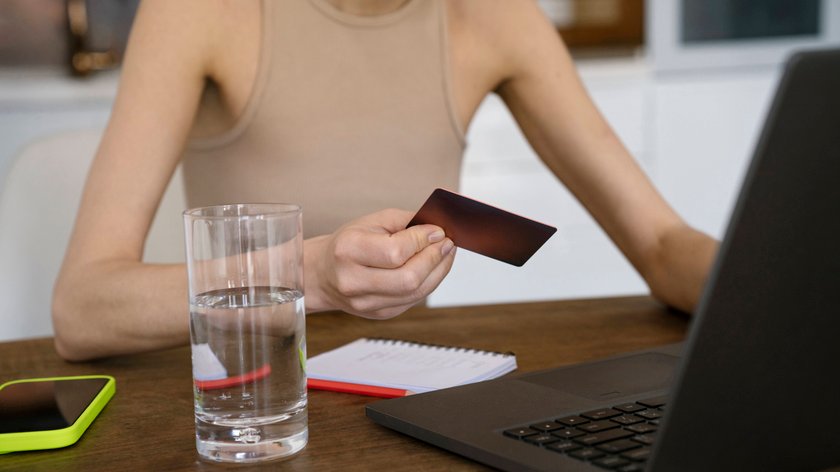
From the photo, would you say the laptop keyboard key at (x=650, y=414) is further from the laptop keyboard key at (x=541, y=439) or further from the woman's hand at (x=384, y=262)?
the woman's hand at (x=384, y=262)

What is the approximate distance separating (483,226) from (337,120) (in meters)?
0.70

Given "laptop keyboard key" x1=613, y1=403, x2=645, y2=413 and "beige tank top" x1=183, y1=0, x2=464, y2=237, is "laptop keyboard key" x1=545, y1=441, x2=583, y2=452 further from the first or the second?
"beige tank top" x1=183, y1=0, x2=464, y2=237

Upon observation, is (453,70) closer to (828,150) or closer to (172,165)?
(172,165)

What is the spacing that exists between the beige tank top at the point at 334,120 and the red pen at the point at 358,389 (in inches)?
24.1

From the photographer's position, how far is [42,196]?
1451 mm

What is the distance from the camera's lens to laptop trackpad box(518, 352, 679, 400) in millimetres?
769

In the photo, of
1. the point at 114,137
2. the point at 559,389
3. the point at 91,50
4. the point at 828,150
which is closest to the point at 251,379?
the point at 559,389

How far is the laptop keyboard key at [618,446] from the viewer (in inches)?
23.8

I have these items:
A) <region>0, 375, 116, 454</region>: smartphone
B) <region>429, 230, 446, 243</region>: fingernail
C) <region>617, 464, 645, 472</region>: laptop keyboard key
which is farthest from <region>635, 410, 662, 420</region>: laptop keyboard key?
<region>0, 375, 116, 454</region>: smartphone

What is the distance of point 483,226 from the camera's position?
781mm

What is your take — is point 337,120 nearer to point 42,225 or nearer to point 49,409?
point 42,225

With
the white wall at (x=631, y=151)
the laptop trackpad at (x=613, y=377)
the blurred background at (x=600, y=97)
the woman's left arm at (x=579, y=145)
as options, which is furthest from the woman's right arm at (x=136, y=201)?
the white wall at (x=631, y=151)

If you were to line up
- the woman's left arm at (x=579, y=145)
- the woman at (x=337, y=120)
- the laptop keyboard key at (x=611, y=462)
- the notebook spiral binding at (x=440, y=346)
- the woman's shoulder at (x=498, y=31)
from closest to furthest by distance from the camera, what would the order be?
the laptop keyboard key at (x=611, y=462), the notebook spiral binding at (x=440, y=346), the woman at (x=337, y=120), the woman's left arm at (x=579, y=145), the woman's shoulder at (x=498, y=31)

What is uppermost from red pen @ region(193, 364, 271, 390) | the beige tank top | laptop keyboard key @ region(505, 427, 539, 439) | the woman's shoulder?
the woman's shoulder
